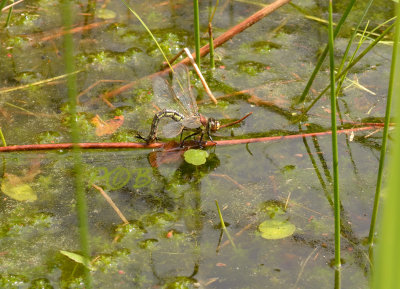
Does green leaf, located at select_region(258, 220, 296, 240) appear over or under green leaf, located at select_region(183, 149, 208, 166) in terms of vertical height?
under

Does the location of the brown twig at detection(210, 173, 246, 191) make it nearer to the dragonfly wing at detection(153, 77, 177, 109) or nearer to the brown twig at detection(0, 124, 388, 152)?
the brown twig at detection(0, 124, 388, 152)

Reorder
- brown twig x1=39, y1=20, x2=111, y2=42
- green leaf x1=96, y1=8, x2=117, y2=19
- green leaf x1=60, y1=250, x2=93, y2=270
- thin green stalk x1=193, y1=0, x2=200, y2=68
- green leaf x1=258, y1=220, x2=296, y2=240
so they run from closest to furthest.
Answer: green leaf x1=60, y1=250, x2=93, y2=270
green leaf x1=258, y1=220, x2=296, y2=240
thin green stalk x1=193, y1=0, x2=200, y2=68
brown twig x1=39, y1=20, x2=111, y2=42
green leaf x1=96, y1=8, x2=117, y2=19

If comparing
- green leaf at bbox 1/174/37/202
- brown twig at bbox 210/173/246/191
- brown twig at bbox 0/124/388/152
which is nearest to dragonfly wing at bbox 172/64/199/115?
brown twig at bbox 0/124/388/152

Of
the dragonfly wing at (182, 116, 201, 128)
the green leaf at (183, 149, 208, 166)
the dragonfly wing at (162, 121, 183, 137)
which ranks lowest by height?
the green leaf at (183, 149, 208, 166)

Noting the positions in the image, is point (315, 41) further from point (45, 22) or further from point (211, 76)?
point (45, 22)

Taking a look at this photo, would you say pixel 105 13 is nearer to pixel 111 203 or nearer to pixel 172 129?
pixel 172 129

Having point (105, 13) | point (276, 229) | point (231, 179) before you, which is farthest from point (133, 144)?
point (105, 13)
